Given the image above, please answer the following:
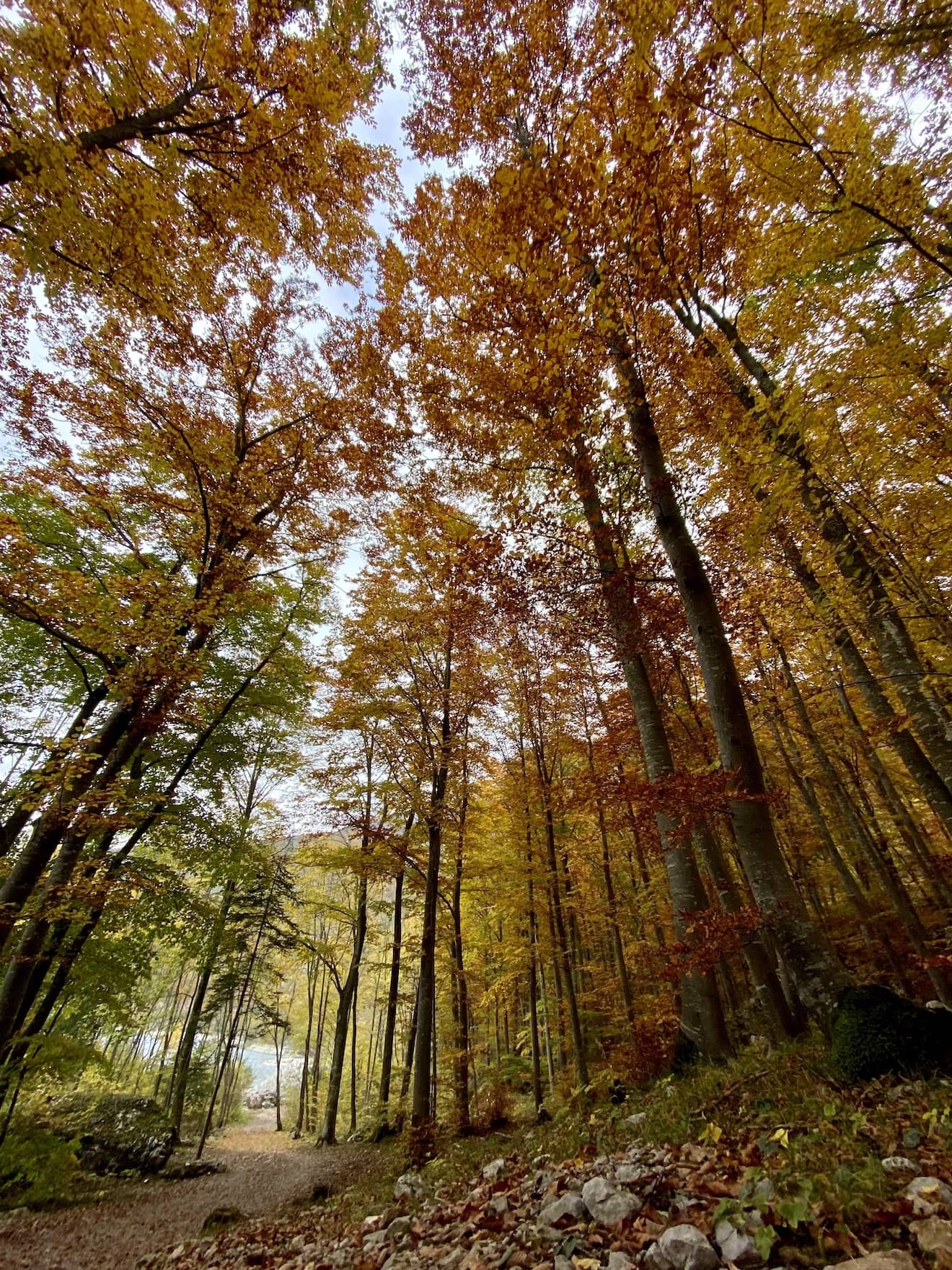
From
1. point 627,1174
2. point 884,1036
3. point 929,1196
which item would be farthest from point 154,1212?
point 929,1196

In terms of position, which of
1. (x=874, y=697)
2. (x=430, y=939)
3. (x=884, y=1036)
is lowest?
(x=884, y=1036)

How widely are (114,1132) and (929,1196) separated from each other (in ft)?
58.6

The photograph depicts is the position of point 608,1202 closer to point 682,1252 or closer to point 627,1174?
point 627,1174

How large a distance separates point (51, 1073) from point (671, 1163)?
8.33 meters

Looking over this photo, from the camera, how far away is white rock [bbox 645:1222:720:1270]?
6.81 feet

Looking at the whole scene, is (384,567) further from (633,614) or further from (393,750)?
(633,614)

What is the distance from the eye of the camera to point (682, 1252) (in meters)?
2.15

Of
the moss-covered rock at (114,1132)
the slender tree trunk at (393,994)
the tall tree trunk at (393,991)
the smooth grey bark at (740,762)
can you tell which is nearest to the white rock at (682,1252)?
the smooth grey bark at (740,762)

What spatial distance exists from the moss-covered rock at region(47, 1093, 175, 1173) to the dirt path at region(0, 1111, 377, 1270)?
1005 mm

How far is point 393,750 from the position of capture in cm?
1220

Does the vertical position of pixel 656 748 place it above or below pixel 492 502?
below

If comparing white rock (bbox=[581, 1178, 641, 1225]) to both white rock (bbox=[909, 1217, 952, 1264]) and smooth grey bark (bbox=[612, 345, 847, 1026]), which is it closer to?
white rock (bbox=[909, 1217, 952, 1264])

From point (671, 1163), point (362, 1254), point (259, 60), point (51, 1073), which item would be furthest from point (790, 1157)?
point (259, 60)

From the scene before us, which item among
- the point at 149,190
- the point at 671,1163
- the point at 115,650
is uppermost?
the point at 149,190
